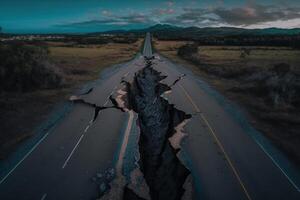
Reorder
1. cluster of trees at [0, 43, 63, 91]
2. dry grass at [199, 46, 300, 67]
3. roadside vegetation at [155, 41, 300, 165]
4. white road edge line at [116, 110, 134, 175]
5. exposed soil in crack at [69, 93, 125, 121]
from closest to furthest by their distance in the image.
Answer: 1. white road edge line at [116, 110, 134, 175]
2. roadside vegetation at [155, 41, 300, 165]
3. exposed soil in crack at [69, 93, 125, 121]
4. cluster of trees at [0, 43, 63, 91]
5. dry grass at [199, 46, 300, 67]

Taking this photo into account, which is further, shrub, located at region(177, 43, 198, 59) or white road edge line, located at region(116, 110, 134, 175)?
shrub, located at region(177, 43, 198, 59)

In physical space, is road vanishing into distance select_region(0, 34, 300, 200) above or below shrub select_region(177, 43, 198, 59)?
above

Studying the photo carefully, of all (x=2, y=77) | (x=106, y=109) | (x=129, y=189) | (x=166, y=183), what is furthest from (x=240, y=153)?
(x=2, y=77)

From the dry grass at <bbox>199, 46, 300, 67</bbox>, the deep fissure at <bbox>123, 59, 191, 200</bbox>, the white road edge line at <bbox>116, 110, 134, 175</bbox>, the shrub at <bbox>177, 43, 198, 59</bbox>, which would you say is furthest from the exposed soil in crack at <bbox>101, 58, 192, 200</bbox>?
the shrub at <bbox>177, 43, 198, 59</bbox>

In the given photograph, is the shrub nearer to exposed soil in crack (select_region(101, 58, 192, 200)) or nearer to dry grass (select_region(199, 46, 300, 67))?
dry grass (select_region(199, 46, 300, 67))

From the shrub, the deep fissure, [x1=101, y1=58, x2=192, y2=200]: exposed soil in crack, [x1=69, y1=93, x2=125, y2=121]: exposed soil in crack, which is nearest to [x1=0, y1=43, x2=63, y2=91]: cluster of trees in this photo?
[x1=69, y1=93, x2=125, y2=121]: exposed soil in crack

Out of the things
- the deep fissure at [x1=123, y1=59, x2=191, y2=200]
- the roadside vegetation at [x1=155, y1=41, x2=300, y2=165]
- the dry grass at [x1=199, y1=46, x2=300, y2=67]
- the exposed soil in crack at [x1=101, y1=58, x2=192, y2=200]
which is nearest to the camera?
the exposed soil in crack at [x1=101, y1=58, x2=192, y2=200]
